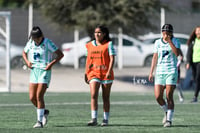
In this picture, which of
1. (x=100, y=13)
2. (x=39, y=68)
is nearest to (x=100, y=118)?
(x=39, y=68)

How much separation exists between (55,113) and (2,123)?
2.98 meters

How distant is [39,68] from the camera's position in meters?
13.9

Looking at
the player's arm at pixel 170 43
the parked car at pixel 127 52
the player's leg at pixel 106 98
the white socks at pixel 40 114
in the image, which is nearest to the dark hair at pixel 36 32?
the white socks at pixel 40 114

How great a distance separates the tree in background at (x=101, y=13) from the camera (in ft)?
108

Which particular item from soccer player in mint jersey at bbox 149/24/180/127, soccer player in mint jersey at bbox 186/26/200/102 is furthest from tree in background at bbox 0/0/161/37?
soccer player in mint jersey at bbox 149/24/180/127

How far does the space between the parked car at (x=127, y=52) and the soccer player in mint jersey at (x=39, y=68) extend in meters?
21.3

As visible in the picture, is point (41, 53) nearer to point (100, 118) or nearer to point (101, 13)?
point (100, 118)

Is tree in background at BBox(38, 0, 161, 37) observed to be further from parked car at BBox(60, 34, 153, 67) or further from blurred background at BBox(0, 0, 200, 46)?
parked car at BBox(60, 34, 153, 67)

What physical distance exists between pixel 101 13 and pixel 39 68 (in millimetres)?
19273

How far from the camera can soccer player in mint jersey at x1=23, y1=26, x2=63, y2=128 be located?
13.8m

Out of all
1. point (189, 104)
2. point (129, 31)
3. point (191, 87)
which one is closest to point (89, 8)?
point (129, 31)

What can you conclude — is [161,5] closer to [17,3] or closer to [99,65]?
[17,3]

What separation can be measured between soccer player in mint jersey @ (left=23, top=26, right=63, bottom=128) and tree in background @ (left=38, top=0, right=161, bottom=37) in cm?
1870

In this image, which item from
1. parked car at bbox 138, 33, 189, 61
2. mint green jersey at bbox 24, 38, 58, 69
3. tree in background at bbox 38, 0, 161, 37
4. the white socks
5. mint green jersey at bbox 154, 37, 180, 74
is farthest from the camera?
parked car at bbox 138, 33, 189, 61
